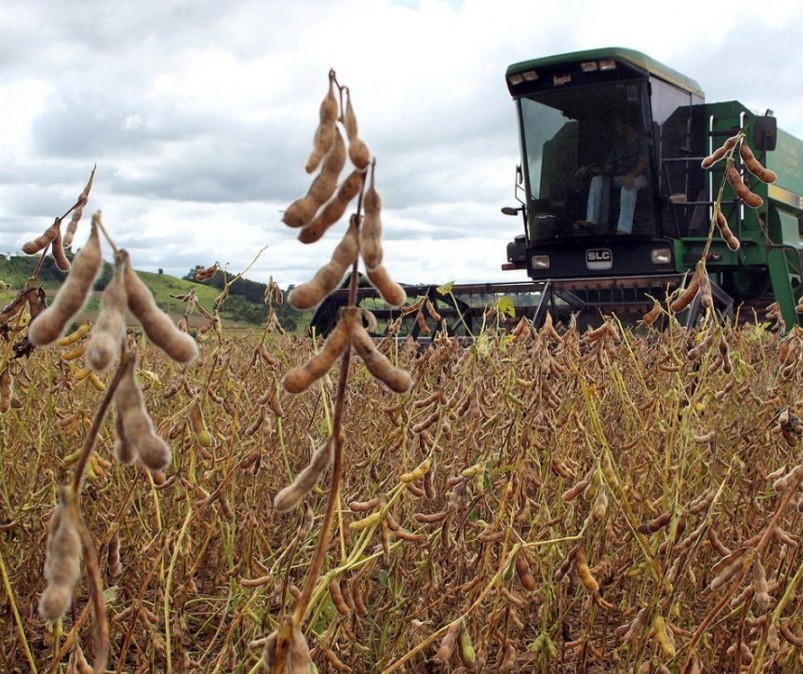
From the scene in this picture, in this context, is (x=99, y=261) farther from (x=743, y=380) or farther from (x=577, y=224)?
(x=577, y=224)

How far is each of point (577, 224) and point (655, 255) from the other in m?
1.13

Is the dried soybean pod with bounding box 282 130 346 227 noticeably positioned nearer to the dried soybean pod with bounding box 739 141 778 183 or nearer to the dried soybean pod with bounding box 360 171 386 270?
the dried soybean pod with bounding box 360 171 386 270

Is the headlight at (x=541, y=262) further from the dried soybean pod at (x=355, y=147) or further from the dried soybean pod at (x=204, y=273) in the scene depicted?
the dried soybean pod at (x=355, y=147)

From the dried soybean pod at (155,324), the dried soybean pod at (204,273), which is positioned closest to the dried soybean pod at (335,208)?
the dried soybean pod at (155,324)

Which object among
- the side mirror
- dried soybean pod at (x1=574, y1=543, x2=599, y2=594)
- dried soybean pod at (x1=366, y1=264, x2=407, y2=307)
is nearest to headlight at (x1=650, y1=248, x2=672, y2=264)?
the side mirror

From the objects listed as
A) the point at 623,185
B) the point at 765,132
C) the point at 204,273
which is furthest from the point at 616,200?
the point at 204,273

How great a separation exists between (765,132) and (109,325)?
11703 millimetres

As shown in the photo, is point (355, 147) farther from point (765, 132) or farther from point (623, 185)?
point (623, 185)

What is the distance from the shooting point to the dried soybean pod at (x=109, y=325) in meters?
0.83

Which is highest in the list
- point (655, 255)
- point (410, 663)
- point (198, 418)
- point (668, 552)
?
point (655, 255)

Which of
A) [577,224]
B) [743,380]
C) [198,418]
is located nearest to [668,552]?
[198,418]

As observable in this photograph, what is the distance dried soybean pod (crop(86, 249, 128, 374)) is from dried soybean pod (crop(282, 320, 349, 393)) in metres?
0.18

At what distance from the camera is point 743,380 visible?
10.9 ft

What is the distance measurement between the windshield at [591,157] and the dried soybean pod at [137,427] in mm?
12213
